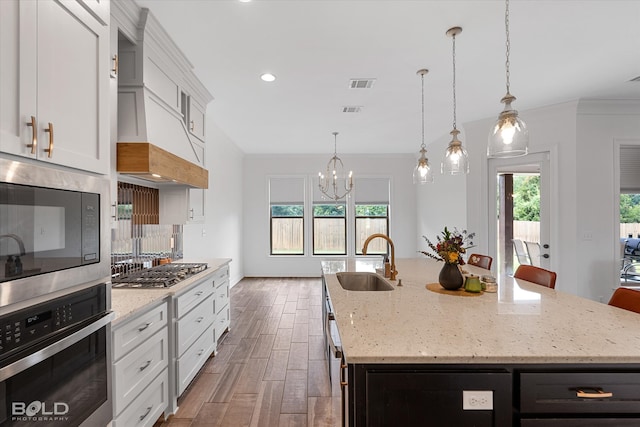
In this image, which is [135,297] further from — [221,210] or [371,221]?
[371,221]

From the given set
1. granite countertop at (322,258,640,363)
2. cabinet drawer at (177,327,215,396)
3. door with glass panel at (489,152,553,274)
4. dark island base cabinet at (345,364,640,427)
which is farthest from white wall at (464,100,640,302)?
cabinet drawer at (177,327,215,396)

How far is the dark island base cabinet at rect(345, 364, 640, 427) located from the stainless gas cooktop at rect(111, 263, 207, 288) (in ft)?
5.64

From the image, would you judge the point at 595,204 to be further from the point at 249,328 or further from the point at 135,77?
the point at 135,77

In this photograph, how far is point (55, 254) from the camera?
105 cm

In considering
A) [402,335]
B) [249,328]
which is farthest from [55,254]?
[249,328]

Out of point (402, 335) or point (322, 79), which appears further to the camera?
point (322, 79)

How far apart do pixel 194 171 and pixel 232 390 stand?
1.93m

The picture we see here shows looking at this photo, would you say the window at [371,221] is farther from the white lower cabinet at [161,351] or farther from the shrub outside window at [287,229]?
the white lower cabinet at [161,351]

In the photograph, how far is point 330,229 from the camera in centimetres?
709

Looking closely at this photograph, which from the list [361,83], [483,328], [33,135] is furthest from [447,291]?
[361,83]

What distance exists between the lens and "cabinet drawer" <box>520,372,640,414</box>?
1.10 meters

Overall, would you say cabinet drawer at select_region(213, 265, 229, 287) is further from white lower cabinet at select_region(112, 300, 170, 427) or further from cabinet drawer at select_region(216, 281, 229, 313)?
white lower cabinet at select_region(112, 300, 170, 427)

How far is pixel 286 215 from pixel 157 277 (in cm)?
471

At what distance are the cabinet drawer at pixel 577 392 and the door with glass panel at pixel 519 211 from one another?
11.6ft
